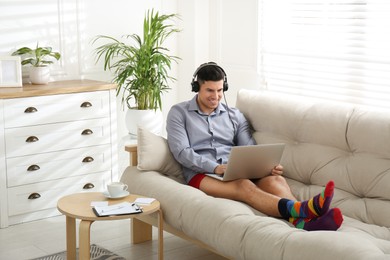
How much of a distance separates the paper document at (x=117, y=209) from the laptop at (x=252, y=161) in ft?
1.82

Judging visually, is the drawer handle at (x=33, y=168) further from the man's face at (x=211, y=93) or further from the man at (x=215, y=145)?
the man's face at (x=211, y=93)

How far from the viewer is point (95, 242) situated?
13.7 feet

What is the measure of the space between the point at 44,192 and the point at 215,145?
130 cm

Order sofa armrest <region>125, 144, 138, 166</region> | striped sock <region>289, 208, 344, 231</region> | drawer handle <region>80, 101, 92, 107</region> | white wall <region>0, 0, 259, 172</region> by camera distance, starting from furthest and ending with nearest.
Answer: white wall <region>0, 0, 259, 172</region> < drawer handle <region>80, 101, 92, 107</region> < sofa armrest <region>125, 144, 138, 166</region> < striped sock <region>289, 208, 344, 231</region>

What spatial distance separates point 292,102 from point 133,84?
69.6 inches

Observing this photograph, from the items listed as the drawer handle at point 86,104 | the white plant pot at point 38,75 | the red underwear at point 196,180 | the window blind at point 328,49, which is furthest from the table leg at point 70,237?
the window blind at point 328,49

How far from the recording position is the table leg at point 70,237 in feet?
11.9

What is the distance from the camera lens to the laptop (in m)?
3.56

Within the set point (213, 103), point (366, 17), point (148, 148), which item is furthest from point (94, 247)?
point (366, 17)

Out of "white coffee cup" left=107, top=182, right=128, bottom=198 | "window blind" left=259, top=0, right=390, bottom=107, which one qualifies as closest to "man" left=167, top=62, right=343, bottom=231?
"white coffee cup" left=107, top=182, right=128, bottom=198

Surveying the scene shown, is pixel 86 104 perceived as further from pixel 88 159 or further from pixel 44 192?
pixel 44 192

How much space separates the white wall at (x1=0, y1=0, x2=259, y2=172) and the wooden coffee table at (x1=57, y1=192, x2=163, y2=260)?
1.75 metres

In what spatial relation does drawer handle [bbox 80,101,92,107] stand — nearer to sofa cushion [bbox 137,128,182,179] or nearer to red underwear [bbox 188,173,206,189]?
sofa cushion [bbox 137,128,182,179]

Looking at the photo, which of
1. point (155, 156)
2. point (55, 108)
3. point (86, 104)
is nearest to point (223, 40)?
point (86, 104)
